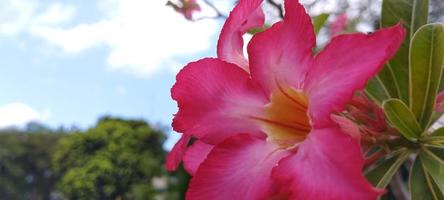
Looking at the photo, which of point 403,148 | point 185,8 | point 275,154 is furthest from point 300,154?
point 185,8

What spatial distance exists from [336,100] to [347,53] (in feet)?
0.11

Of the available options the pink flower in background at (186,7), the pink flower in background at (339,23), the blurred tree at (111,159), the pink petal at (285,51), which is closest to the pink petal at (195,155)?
the pink petal at (285,51)

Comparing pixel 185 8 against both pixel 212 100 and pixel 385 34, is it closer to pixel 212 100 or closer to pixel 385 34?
pixel 212 100

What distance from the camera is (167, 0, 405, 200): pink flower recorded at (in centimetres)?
39

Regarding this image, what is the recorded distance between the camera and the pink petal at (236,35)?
54 centimetres

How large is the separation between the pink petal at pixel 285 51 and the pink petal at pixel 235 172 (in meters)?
0.06

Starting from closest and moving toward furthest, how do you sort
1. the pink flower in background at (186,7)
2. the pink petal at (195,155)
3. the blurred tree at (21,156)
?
the pink petal at (195,155)
the pink flower in background at (186,7)
the blurred tree at (21,156)

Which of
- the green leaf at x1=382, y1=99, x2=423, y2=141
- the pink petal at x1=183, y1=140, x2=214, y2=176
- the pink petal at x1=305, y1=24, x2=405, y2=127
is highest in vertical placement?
the pink petal at x1=305, y1=24, x2=405, y2=127

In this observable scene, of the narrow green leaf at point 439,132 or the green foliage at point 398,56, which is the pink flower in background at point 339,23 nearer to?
the green foliage at point 398,56

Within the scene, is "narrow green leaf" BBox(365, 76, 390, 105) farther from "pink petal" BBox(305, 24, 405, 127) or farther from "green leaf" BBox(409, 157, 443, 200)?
"pink petal" BBox(305, 24, 405, 127)

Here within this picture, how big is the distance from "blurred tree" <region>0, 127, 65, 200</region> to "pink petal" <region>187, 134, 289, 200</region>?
1111 cm

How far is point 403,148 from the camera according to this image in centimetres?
57

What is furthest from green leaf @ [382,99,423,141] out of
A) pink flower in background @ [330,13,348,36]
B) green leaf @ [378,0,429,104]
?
pink flower in background @ [330,13,348,36]

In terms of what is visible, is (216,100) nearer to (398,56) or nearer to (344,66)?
(344,66)
